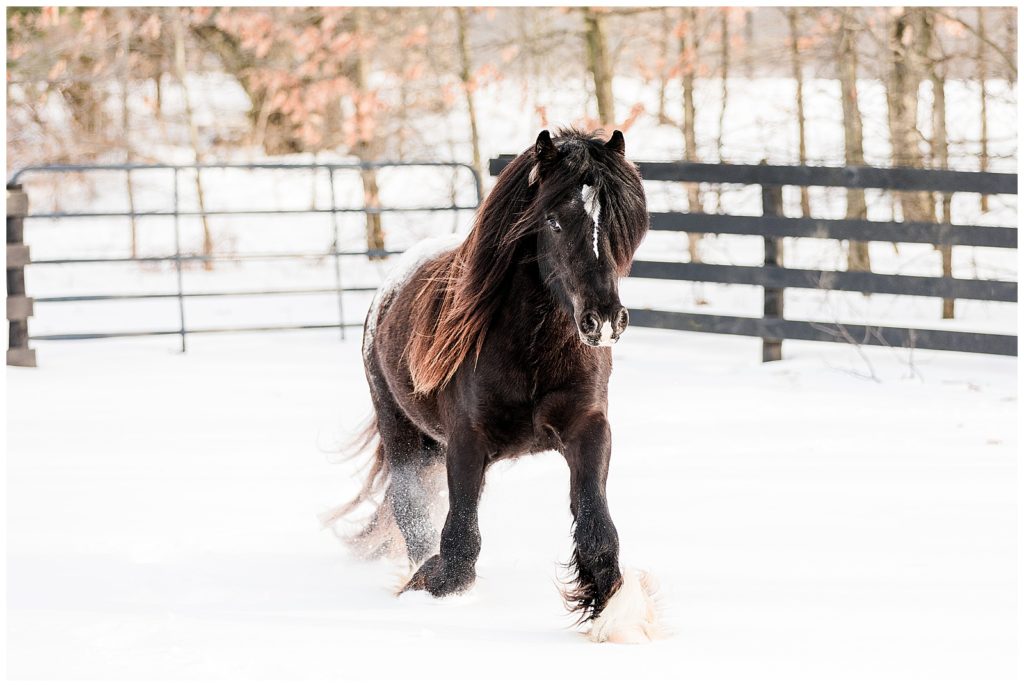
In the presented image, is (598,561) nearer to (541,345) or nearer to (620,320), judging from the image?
(541,345)

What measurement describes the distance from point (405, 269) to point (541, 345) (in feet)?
3.89

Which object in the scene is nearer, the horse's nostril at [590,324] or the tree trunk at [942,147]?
the horse's nostril at [590,324]

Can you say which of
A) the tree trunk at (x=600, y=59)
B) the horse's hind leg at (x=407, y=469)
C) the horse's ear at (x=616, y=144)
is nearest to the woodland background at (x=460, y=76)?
the tree trunk at (x=600, y=59)

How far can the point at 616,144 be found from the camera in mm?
3486

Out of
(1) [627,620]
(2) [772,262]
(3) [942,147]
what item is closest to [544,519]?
(1) [627,620]

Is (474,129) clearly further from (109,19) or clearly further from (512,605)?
(512,605)

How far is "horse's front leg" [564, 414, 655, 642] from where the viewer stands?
330cm

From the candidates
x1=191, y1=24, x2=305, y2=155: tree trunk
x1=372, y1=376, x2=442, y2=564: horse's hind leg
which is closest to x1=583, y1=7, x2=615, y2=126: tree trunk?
x1=191, y1=24, x2=305, y2=155: tree trunk

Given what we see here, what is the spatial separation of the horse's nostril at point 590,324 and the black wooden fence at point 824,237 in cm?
502

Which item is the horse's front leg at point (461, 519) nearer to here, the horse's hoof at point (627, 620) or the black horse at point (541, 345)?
the black horse at point (541, 345)

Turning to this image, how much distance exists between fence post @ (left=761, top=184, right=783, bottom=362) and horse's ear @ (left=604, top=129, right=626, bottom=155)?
524cm

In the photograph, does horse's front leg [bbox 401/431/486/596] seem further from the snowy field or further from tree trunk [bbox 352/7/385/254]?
tree trunk [bbox 352/7/385/254]

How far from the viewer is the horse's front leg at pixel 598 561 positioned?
3303mm

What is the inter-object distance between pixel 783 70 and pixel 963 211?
20.4 feet
